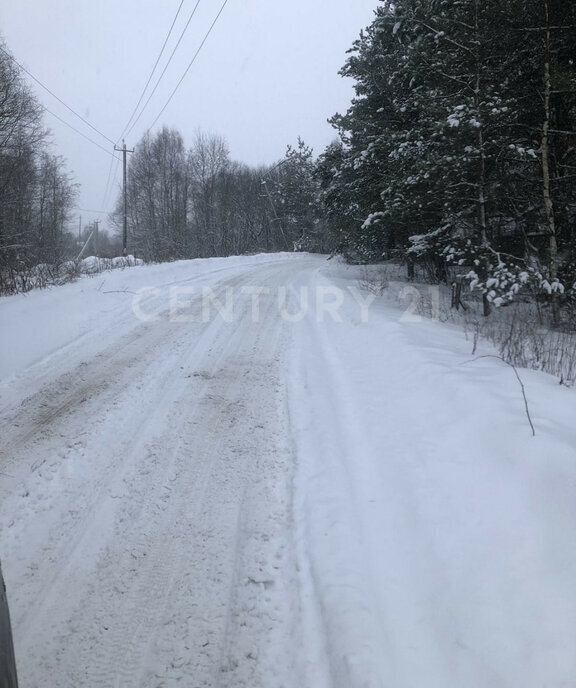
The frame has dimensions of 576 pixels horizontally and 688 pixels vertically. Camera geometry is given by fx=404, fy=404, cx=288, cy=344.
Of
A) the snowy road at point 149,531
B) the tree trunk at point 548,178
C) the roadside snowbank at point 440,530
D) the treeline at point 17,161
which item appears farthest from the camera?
the treeline at point 17,161

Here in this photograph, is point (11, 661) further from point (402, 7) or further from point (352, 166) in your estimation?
point (402, 7)

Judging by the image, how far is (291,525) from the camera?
9.16ft

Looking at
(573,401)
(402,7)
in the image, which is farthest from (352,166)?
(573,401)

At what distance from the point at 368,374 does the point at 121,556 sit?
3585 millimetres

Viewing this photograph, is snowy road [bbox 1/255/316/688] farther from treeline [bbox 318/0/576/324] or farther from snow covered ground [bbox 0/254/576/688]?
treeline [bbox 318/0/576/324]

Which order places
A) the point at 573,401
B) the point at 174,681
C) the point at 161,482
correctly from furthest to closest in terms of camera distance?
the point at 573,401 < the point at 161,482 < the point at 174,681

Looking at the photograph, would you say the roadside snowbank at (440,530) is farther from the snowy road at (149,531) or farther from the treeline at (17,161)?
the treeline at (17,161)

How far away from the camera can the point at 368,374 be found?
529 cm

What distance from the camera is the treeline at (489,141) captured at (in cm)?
802

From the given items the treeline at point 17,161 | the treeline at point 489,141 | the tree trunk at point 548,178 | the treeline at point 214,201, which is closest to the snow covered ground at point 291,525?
the tree trunk at point 548,178

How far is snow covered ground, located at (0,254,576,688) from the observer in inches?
75.2

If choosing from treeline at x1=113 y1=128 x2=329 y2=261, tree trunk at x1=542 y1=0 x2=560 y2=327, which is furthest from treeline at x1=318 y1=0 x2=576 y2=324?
treeline at x1=113 y1=128 x2=329 y2=261

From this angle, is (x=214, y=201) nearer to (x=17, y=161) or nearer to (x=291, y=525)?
(x=17, y=161)

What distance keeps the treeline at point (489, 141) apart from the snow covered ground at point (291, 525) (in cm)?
453
